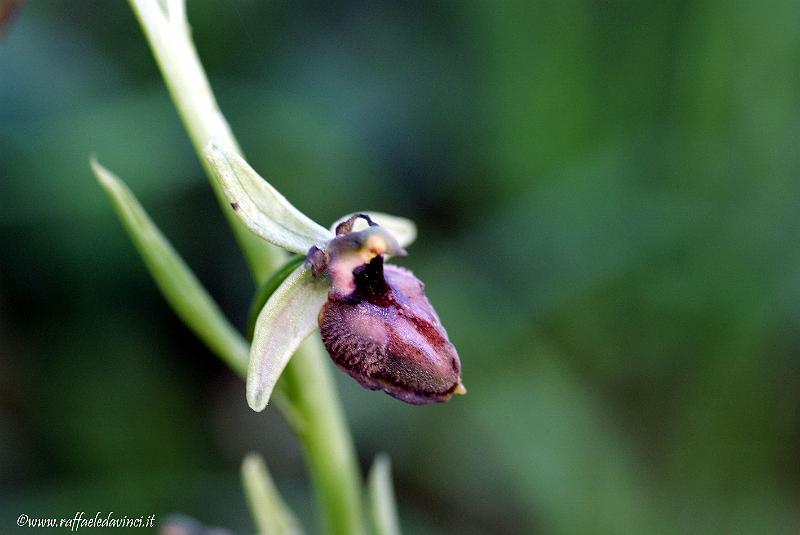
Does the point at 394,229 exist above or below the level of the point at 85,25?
below

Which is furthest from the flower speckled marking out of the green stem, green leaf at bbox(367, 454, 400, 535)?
green leaf at bbox(367, 454, 400, 535)

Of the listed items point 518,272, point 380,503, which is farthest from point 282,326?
point 518,272

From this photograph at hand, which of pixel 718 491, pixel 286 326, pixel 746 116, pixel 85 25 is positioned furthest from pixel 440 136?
pixel 286 326

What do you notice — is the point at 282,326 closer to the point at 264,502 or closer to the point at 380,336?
the point at 380,336

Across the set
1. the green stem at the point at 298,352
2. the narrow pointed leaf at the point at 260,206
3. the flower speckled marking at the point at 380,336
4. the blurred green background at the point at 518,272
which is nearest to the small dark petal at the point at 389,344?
the flower speckled marking at the point at 380,336

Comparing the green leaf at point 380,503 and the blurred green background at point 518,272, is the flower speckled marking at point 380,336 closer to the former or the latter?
the green leaf at point 380,503

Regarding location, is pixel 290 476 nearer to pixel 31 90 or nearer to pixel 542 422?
pixel 542 422
